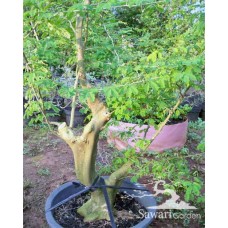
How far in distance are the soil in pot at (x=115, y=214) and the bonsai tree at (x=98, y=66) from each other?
0.04 meters

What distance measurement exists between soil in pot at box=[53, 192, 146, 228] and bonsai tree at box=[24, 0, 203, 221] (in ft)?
0.12

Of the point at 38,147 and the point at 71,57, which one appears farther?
the point at 38,147

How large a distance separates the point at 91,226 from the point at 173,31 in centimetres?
97

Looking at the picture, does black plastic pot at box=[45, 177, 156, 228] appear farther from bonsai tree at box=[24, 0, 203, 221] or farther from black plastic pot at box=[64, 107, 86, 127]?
black plastic pot at box=[64, 107, 86, 127]

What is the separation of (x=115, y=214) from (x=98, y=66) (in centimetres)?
58

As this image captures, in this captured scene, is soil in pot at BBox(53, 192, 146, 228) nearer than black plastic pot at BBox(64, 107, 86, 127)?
Yes

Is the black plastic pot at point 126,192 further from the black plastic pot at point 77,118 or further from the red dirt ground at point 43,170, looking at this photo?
the black plastic pot at point 77,118

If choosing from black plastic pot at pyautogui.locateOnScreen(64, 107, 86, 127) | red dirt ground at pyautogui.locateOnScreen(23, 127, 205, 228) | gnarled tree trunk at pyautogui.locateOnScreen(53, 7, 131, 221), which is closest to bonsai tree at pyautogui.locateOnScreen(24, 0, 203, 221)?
gnarled tree trunk at pyautogui.locateOnScreen(53, 7, 131, 221)

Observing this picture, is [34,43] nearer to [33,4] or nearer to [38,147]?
[33,4]

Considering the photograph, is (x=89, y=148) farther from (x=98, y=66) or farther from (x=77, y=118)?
(x=77, y=118)

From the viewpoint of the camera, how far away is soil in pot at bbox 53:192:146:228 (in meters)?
1.12

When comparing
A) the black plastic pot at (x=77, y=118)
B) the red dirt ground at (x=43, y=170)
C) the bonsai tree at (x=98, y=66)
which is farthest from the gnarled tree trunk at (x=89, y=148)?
the black plastic pot at (x=77, y=118)

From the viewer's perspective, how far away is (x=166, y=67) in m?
0.78

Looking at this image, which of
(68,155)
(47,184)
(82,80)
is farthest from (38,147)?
(82,80)
